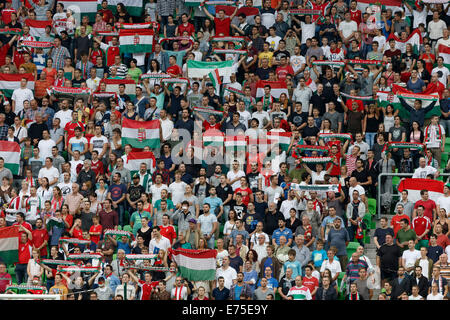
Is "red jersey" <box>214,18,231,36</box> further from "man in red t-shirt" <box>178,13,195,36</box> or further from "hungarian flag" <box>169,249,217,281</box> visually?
"hungarian flag" <box>169,249,217,281</box>

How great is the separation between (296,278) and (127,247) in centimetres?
379

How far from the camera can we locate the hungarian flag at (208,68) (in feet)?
89.1

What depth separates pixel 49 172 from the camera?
24281 millimetres

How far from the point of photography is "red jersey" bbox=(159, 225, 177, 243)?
22.2 m

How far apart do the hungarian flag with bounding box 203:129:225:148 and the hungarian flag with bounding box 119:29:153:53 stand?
4478mm

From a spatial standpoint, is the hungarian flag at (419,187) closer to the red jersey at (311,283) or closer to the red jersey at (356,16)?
the red jersey at (311,283)

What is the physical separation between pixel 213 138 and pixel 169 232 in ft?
10.6

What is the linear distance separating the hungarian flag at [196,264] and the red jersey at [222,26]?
28.7 feet

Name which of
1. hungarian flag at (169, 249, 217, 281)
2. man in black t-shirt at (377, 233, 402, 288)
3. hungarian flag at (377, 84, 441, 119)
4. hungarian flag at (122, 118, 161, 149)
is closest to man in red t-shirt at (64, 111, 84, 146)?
hungarian flag at (122, 118, 161, 149)

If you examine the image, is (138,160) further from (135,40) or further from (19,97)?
(135,40)

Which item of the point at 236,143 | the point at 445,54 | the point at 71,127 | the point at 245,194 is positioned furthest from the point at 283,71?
the point at 71,127

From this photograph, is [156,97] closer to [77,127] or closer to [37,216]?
[77,127]

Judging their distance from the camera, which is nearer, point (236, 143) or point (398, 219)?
point (398, 219)

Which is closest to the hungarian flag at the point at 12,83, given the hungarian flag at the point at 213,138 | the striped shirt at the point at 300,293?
the hungarian flag at the point at 213,138
